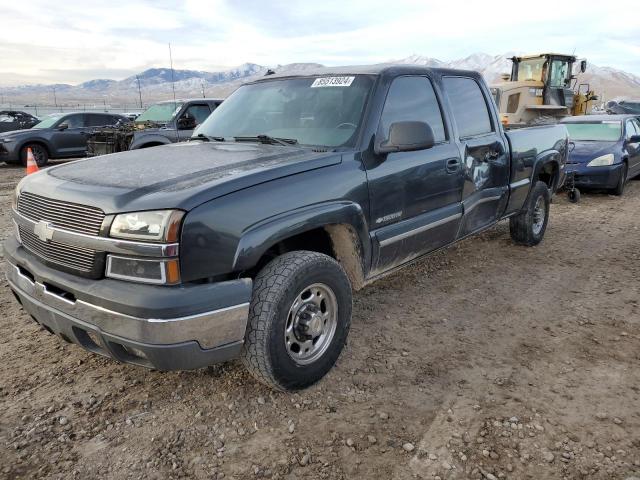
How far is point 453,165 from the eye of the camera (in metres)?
3.84

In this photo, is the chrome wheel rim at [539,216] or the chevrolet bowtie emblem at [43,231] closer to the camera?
the chevrolet bowtie emblem at [43,231]

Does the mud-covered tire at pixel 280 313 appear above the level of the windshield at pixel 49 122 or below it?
below

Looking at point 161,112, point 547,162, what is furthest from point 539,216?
point 161,112

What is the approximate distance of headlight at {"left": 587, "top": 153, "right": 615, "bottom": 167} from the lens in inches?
349

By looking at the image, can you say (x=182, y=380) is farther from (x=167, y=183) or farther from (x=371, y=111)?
(x=371, y=111)

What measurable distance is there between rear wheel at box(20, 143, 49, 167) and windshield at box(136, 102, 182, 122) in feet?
11.2

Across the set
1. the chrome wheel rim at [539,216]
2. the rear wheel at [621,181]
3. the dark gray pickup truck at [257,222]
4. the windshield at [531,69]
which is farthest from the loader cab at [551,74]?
the dark gray pickup truck at [257,222]

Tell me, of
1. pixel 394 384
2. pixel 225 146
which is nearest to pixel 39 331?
pixel 225 146

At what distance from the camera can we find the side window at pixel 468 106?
4113 mm

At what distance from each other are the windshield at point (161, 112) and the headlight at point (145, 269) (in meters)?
9.28

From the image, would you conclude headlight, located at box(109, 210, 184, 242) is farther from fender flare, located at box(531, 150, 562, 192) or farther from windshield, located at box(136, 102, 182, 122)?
windshield, located at box(136, 102, 182, 122)

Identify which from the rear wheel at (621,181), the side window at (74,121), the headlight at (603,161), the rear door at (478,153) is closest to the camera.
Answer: the rear door at (478,153)

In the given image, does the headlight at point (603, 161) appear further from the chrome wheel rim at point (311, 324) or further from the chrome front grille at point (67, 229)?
the chrome front grille at point (67, 229)

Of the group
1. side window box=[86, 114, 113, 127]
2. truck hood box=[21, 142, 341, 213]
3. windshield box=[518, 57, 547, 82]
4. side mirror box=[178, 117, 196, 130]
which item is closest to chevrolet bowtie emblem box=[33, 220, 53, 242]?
truck hood box=[21, 142, 341, 213]
